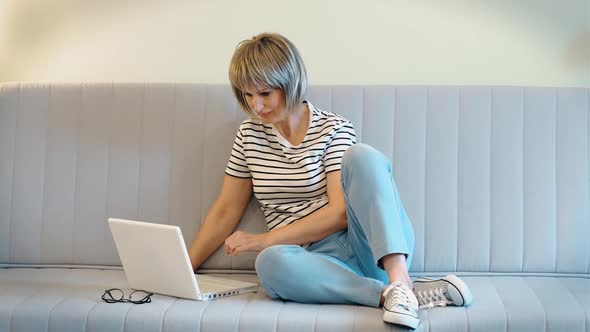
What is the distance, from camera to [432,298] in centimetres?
190

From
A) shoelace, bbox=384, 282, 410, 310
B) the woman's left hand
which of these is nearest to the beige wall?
the woman's left hand

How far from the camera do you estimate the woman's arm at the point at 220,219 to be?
2346 millimetres

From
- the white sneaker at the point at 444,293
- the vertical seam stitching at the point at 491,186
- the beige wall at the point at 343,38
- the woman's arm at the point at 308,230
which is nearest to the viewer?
the white sneaker at the point at 444,293

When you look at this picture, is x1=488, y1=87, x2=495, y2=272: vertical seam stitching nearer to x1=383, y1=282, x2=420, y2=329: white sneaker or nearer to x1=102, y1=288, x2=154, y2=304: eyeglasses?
x1=383, y1=282, x2=420, y2=329: white sneaker

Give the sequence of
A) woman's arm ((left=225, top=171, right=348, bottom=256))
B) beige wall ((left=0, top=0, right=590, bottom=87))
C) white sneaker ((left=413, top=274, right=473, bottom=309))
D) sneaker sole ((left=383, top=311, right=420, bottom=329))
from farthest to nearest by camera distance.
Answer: beige wall ((left=0, top=0, right=590, bottom=87)) < woman's arm ((left=225, top=171, right=348, bottom=256)) < white sneaker ((left=413, top=274, right=473, bottom=309)) < sneaker sole ((left=383, top=311, right=420, bottom=329))

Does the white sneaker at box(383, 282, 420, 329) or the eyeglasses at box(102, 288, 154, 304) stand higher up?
the white sneaker at box(383, 282, 420, 329)

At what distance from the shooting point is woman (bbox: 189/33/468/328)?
191 centimetres

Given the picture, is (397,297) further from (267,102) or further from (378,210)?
(267,102)

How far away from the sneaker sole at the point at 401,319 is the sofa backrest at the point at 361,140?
1.98ft

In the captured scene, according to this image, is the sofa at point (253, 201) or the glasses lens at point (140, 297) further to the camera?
the sofa at point (253, 201)

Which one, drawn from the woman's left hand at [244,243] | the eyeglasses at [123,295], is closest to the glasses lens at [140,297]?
the eyeglasses at [123,295]

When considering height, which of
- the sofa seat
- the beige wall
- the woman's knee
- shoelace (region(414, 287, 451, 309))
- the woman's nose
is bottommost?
the sofa seat

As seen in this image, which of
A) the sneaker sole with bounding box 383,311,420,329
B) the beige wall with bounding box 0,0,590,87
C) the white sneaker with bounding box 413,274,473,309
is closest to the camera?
the sneaker sole with bounding box 383,311,420,329

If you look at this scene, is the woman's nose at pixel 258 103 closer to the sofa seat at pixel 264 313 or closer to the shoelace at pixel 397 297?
the sofa seat at pixel 264 313
